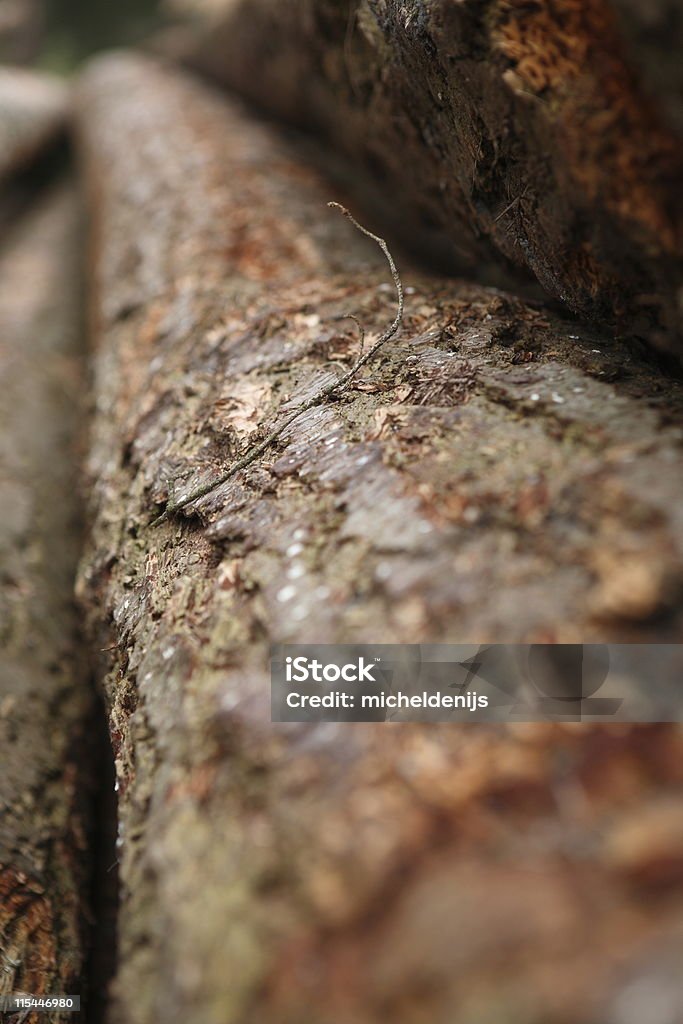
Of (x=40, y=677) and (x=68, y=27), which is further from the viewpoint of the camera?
(x=68, y=27)

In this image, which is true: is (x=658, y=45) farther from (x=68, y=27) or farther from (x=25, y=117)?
(x=68, y=27)

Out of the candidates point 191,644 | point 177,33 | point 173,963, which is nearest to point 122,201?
point 191,644

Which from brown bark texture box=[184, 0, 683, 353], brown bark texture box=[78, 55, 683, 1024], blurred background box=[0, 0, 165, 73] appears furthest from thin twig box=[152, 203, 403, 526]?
blurred background box=[0, 0, 165, 73]

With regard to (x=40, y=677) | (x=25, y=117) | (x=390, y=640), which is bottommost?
(x=40, y=677)

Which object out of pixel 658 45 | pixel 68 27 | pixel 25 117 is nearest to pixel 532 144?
pixel 658 45

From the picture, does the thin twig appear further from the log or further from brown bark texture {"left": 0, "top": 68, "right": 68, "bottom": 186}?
brown bark texture {"left": 0, "top": 68, "right": 68, "bottom": 186}

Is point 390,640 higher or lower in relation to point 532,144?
lower

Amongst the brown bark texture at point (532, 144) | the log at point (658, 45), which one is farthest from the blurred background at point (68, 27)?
the log at point (658, 45)
